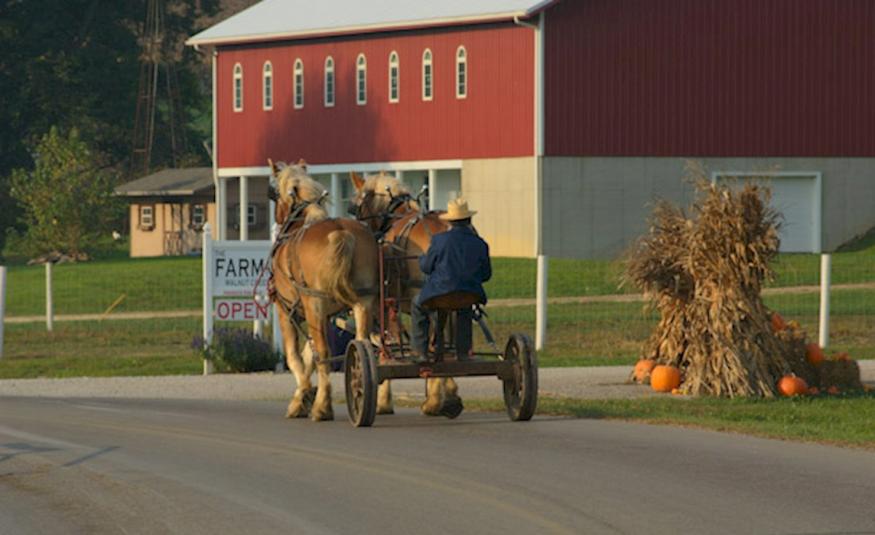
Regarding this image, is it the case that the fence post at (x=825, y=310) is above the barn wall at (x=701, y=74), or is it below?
below

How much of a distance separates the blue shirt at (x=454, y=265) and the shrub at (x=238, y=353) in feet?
31.4

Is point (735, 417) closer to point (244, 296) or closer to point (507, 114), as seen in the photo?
point (244, 296)

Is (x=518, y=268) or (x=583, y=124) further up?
(x=583, y=124)

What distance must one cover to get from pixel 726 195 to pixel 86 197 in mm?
52020

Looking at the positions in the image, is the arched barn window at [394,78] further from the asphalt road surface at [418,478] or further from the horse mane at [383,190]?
the asphalt road surface at [418,478]

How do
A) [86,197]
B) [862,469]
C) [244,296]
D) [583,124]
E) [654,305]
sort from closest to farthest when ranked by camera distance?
[862,469]
[654,305]
[244,296]
[583,124]
[86,197]

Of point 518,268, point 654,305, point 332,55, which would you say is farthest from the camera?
point 332,55

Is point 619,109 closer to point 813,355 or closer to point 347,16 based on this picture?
point 347,16

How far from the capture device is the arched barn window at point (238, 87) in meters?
66.6

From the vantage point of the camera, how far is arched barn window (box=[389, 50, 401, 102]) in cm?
6094

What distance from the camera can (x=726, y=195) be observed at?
21.4m

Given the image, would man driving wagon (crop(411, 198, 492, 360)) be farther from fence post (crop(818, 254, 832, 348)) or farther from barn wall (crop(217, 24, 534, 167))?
barn wall (crop(217, 24, 534, 167))

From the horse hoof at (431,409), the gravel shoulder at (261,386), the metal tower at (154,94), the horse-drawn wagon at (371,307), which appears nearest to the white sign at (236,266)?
the gravel shoulder at (261,386)

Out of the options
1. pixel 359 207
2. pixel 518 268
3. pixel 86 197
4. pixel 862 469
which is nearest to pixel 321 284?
pixel 359 207
